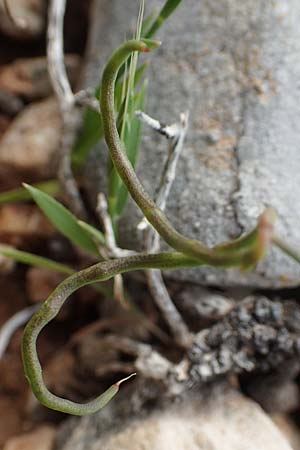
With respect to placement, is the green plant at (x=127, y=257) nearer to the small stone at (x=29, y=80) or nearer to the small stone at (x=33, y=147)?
the small stone at (x=33, y=147)

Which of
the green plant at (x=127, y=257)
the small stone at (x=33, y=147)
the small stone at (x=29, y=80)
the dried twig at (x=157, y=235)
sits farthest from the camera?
the small stone at (x=29, y=80)

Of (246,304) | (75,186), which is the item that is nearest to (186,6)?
(75,186)

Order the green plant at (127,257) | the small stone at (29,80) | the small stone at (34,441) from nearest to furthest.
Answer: the green plant at (127,257) < the small stone at (34,441) < the small stone at (29,80)

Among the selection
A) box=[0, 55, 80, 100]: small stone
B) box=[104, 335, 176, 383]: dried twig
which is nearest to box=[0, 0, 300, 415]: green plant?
box=[104, 335, 176, 383]: dried twig

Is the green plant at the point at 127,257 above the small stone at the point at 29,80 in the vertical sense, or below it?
above

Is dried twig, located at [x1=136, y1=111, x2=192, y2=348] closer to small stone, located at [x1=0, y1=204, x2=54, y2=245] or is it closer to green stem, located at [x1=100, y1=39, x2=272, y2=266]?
green stem, located at [x1=100, y1=39, x2=272, y2=266]

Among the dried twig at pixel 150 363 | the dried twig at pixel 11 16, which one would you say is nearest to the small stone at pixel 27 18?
the dried twig at pixel 11 16
